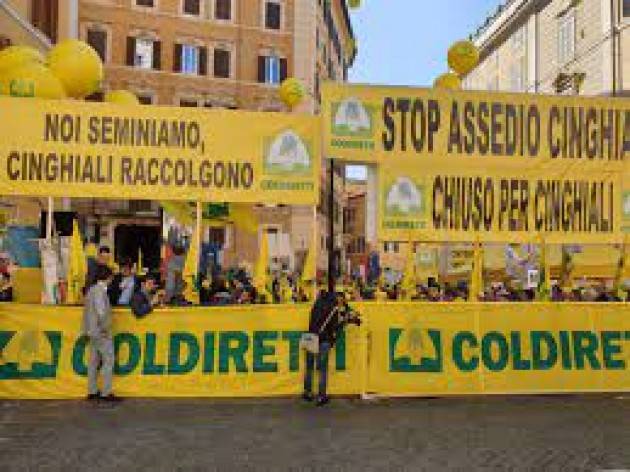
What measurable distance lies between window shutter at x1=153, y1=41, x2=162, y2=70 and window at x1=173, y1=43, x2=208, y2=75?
0.75m

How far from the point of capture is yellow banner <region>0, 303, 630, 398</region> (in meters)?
11.2

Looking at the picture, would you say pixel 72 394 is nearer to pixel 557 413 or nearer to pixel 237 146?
pixel 237 146

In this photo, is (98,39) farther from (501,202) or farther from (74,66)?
(501,202)

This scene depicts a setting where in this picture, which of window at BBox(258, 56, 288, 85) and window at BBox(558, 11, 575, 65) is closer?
window at BBox(558, 11, 575, 65)

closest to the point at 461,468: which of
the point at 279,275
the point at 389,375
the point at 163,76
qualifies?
the point at 389,375

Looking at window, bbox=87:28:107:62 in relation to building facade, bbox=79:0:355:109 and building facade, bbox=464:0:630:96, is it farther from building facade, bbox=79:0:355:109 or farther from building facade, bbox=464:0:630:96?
building facade, bbox=464:0:630:96

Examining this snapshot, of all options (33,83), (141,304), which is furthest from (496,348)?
(33,83)

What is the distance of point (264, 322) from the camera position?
453 inches

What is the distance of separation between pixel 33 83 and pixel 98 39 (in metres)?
33.1

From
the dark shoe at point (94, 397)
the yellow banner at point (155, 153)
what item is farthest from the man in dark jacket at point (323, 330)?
the dark shoe at point (94, 397)

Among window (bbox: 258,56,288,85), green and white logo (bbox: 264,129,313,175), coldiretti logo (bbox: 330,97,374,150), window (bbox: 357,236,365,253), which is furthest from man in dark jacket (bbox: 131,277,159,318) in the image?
window (bbox: 357,236,365,253)

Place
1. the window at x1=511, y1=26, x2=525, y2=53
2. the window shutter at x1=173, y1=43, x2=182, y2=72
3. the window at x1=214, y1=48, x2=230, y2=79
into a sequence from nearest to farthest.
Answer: the window shutter at x1=173, y1=43, x2=182, y2=72 < the window at x1=214, y1=48, x2=230, y2=79 < the window at x1=511, y1=26, x2=525, y2=53

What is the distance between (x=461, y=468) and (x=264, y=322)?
461 centimetres

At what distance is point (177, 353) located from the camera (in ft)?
37.1
